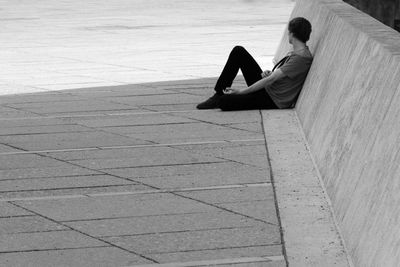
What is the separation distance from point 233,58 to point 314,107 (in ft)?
9.69

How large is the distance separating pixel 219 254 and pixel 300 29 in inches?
201

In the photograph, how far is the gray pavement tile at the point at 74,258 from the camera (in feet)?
19.4

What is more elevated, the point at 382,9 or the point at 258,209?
the point at 258,209

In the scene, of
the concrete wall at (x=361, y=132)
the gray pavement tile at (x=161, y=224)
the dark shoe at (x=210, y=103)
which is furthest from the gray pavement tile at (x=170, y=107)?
the gray pavement tile at (x=161, y=224)

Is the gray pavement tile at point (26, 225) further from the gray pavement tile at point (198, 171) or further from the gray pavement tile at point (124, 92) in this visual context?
the gray pavement tile at point (124, 92)

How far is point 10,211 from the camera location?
721 centimetres

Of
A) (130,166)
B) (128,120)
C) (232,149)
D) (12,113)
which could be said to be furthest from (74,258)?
(12,113)

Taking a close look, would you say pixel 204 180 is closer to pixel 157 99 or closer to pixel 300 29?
pixel 300 29

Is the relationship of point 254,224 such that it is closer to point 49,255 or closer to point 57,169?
point 49,255

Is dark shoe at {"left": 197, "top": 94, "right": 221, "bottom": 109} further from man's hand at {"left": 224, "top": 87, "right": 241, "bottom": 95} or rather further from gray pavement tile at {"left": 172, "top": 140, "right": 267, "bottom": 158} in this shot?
gray pavement tile at {"left": 172, "top": 140, "right": 267, "bottom": 158}

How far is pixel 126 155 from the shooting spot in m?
9.07

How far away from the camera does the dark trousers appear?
11.3 metres

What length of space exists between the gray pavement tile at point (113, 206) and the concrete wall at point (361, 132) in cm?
95

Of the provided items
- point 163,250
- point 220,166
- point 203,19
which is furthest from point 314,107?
point 203,19
